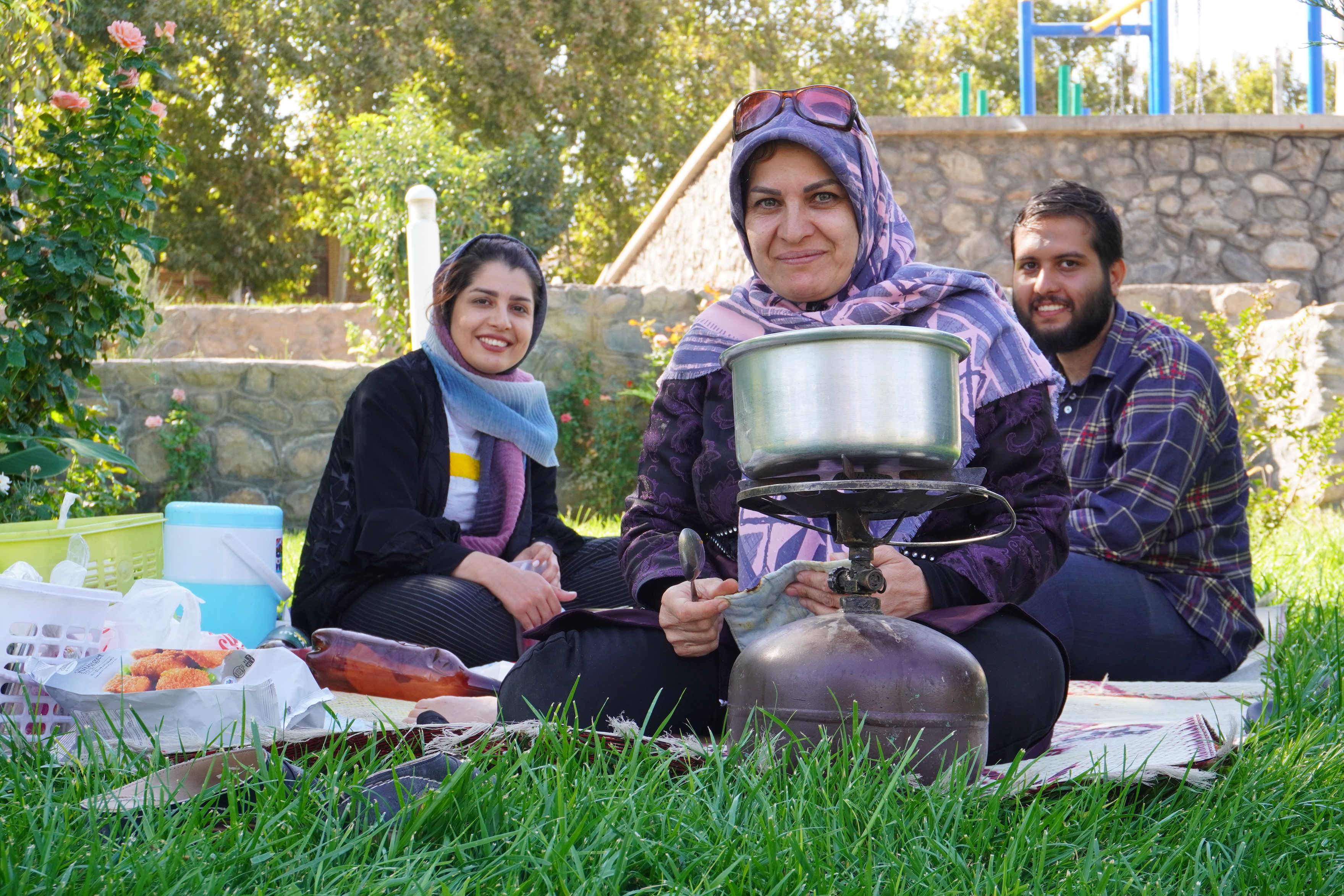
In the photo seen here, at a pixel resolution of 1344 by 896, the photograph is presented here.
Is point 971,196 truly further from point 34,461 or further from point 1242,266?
point 34,461

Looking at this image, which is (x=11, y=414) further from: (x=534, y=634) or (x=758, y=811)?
(x=758, y=811)

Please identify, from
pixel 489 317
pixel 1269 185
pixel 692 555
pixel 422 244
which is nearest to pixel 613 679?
pixel 692 555

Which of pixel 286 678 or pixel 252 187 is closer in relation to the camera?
pixel 286 678

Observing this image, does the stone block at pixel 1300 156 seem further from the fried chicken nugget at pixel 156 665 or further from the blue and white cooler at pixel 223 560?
the fried chicken nugget at pixel 156 665

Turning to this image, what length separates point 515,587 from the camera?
11.5ft

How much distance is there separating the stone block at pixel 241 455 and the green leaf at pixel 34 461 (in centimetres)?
398

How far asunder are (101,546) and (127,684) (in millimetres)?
979

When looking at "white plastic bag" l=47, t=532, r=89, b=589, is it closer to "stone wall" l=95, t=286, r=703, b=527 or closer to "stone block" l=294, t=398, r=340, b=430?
"stone wall" l=95, t=286, r=703, b=527

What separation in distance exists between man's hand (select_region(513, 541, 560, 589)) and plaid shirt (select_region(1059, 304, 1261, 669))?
1549mm

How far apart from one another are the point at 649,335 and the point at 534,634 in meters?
5.49

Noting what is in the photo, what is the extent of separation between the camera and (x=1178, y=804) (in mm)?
1912

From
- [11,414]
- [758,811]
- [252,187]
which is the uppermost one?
[252,187]

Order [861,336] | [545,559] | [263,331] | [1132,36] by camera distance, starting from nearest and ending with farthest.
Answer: [861,336]
[545,559]
[1132,36]
[263,331]

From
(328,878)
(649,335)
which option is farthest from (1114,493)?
(649,335)
